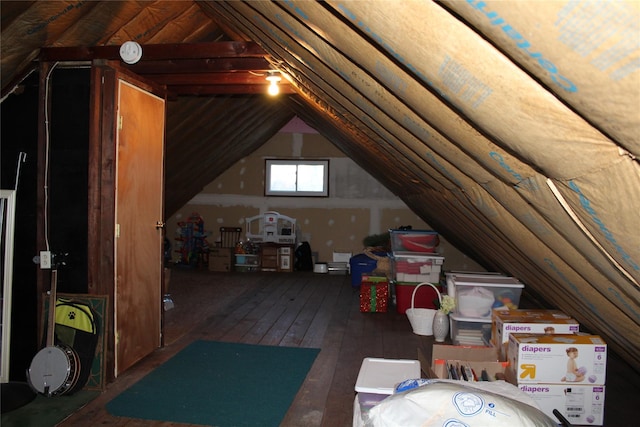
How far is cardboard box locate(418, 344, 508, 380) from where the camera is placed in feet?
8.93

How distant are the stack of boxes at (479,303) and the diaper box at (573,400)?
1454 mm

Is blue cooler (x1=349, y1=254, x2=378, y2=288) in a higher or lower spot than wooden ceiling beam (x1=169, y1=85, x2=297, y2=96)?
lower

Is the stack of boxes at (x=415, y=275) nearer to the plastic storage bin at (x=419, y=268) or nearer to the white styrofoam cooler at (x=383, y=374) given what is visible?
the plastic storage bin at (x=419, y=268)

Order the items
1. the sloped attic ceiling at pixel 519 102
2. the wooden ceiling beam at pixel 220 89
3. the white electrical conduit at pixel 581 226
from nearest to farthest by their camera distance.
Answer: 1. the sloped attic ceiling at pixel 519 102
2. the white electrical conduit at pixel 581 226
3. the wooden ceiling beam at pixel 220 89

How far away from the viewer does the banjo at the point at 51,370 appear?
10.5ft

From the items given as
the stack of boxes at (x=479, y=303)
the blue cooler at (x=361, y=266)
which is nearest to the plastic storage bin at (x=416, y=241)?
the blue cooler at (x=361, y=266)

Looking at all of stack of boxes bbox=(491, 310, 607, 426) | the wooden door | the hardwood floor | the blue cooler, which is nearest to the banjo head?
the hardwood floor

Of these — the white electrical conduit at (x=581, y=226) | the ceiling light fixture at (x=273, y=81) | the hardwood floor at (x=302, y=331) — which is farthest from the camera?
the ceiling light fixture at (x=273, y=81)

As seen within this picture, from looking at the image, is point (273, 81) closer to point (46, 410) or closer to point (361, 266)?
point (46, 410)

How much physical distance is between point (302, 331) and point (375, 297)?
1.20 meters

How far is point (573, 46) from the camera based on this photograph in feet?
2.31

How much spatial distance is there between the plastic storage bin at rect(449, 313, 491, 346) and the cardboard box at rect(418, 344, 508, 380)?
4.05 feet

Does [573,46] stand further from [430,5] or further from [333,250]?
[333,250]

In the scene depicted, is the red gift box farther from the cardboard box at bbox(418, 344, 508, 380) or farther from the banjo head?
the banjo head
